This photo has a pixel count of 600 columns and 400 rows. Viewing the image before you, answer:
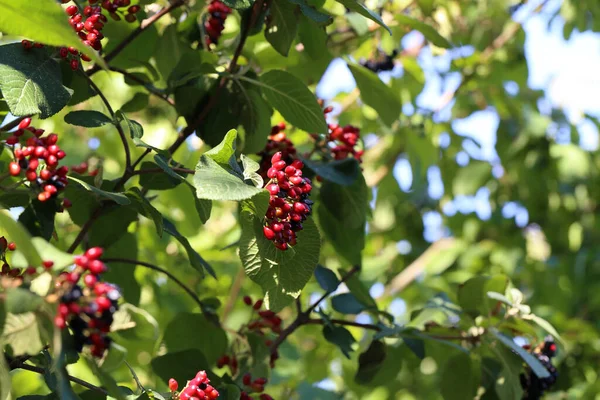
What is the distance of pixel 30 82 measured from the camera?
1201 mm

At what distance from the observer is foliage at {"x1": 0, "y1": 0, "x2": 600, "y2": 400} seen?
1.07 meters

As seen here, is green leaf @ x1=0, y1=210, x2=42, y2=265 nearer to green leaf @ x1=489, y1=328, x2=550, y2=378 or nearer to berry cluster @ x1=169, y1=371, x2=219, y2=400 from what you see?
berry cluster @ x1=169, y1=371, x2=219, y2=400

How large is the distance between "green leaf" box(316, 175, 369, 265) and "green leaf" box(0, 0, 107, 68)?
82 cm

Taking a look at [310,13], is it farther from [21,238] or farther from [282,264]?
[21,238]

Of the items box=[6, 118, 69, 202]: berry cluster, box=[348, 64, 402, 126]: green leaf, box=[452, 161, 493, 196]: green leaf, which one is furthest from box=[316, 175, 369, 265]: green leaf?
box=[452, 161, 493, 196]: green leaf

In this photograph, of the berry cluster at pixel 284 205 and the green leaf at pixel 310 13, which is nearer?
the berry cluster at pixel 284 205

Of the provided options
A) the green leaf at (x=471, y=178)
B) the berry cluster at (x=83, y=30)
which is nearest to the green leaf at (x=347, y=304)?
the berry cluster at (x=83, y=30)

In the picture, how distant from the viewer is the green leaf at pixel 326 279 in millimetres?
1732

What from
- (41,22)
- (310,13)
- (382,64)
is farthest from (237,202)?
(382,64)

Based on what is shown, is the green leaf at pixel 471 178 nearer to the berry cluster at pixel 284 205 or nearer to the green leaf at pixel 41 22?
the berry cluster at pixel 284 205

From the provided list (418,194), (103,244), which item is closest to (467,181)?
(418,194)

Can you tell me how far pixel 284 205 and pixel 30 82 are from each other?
440 millimetres

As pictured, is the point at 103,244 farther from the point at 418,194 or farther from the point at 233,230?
the point at 418,194

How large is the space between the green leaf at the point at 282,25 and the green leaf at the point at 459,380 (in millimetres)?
859
